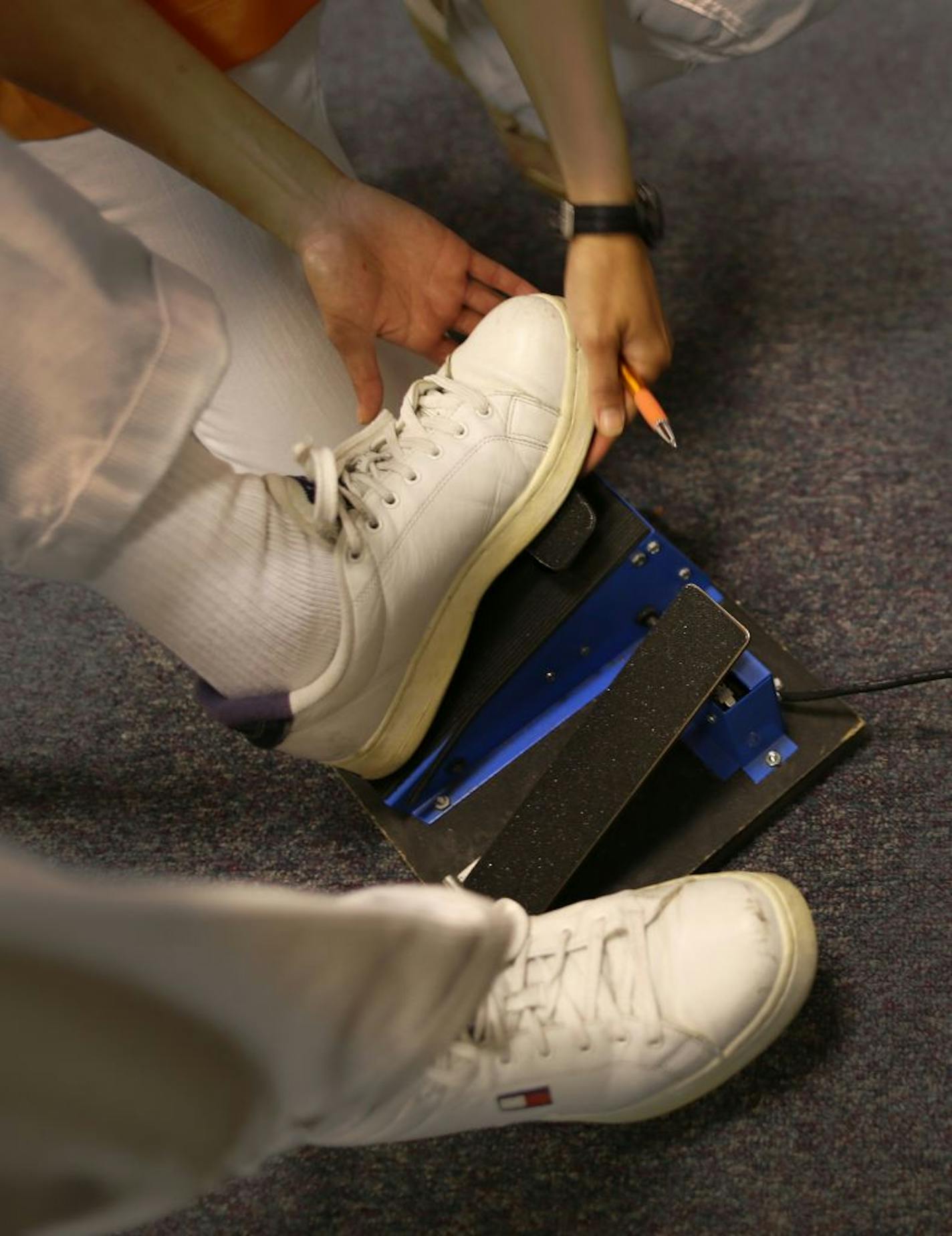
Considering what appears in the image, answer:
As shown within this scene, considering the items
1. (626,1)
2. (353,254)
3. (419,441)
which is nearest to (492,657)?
(419,441)

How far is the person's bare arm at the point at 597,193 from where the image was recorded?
0.79 meters

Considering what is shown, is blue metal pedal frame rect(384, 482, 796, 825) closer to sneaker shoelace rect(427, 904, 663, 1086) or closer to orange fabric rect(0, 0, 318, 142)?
sneaker shoelace rect(427, 904, 663, 1086)

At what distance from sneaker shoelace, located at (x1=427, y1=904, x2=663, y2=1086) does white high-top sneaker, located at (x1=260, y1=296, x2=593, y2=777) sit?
0.19 m

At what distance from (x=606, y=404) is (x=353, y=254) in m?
0.22

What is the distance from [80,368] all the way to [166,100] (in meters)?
0.31

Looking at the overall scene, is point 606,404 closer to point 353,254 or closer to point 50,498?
point 353,254

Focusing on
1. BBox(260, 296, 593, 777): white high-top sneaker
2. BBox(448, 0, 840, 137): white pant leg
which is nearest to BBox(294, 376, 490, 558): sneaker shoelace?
BBox(260, 296, 593, 777): white high-top sneaker

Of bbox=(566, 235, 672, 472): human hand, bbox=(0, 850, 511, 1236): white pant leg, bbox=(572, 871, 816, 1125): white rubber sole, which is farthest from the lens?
bbox=(566, 235, 672, 472): human hand

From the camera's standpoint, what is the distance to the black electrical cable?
2.81 ft

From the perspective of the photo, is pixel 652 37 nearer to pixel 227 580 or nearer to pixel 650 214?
pixel 650 214

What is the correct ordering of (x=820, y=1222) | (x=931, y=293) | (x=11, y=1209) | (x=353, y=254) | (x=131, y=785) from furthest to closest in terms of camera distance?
1. (x=931, y=293)
2. (x=131, y=785)
3. (x=353, y=254)
4. (x=820, y=1222)
5. (x=11, y=1209)

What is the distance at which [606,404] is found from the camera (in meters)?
0.82

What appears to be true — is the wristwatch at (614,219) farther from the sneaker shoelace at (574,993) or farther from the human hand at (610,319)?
the sneaker shoelace at (574,993)

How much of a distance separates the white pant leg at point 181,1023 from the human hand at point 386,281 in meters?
0.47
